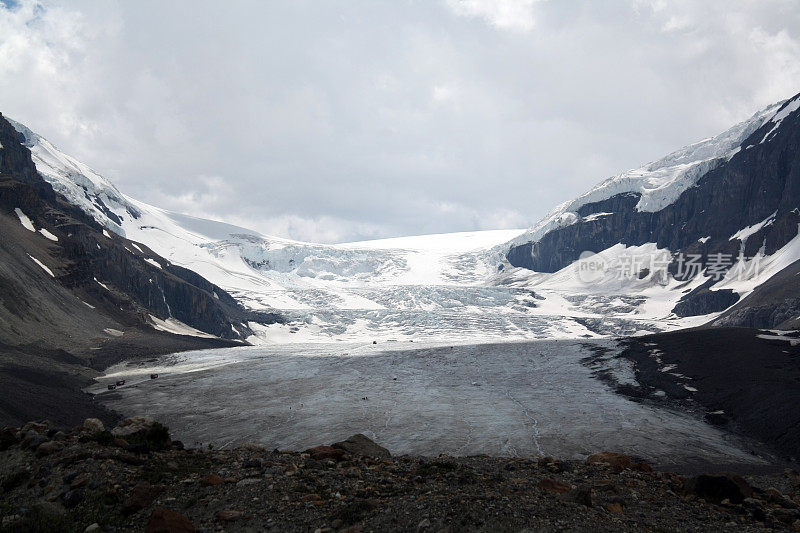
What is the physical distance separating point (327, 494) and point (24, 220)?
284ft

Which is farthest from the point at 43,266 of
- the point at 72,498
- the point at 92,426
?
the point at 72,498

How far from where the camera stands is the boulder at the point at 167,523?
25.6ft

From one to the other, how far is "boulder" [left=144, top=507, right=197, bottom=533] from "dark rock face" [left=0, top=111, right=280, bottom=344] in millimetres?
49266

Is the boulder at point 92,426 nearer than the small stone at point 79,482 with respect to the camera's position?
No

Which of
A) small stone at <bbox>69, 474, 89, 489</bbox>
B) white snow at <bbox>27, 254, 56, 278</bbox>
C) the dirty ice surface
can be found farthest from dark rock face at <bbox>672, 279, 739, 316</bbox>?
small stone at <bbox>69, 474, 89, 489</bbox>

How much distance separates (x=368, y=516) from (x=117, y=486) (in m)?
5.10

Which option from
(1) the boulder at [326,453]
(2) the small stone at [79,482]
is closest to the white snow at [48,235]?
(1) the boulder at [326,453]

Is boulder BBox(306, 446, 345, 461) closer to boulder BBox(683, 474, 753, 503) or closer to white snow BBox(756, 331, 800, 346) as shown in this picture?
boulder BBox(683, 474, 753, 503)

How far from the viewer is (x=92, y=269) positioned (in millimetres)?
78812

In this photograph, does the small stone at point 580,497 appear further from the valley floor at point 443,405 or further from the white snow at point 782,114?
the white snow at point 782,114

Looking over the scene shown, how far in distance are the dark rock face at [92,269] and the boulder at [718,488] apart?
180 feet

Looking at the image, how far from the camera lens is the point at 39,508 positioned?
859cm

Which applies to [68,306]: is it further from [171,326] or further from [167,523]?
[167,523]

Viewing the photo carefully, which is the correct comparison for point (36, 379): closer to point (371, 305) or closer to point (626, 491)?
point (626, 491)
